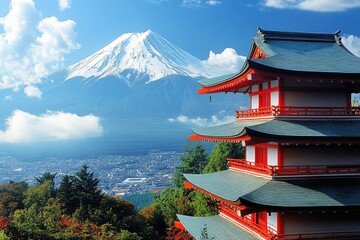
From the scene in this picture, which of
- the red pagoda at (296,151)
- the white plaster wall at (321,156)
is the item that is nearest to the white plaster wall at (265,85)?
the red pagoda at (296,151)

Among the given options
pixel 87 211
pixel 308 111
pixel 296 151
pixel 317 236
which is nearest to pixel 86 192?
pixel 87 211

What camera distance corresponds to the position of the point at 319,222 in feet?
49.9

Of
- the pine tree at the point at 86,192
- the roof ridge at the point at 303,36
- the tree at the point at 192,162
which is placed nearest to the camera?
the roof ridge at the point at 303,36

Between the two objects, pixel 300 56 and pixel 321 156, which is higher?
pixel 300 56

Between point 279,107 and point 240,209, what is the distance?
4162 mm

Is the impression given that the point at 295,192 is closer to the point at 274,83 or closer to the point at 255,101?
the point at 274,83

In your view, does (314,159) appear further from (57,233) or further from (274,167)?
(57,233)

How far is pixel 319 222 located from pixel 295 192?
1.52 meters

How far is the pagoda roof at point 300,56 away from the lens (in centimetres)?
1560

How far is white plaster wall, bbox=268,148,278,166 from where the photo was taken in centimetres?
1598

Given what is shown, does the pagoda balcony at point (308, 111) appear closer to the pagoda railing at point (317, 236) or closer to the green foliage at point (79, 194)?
the pagoda railing at point (317, 236)

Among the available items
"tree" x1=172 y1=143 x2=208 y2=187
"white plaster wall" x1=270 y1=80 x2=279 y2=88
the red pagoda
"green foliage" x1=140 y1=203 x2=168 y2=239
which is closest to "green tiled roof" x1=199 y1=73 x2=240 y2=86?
the red pagoda

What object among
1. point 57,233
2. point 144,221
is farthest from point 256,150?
point 144,221

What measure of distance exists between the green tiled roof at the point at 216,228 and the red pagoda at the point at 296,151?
0.16 feet
